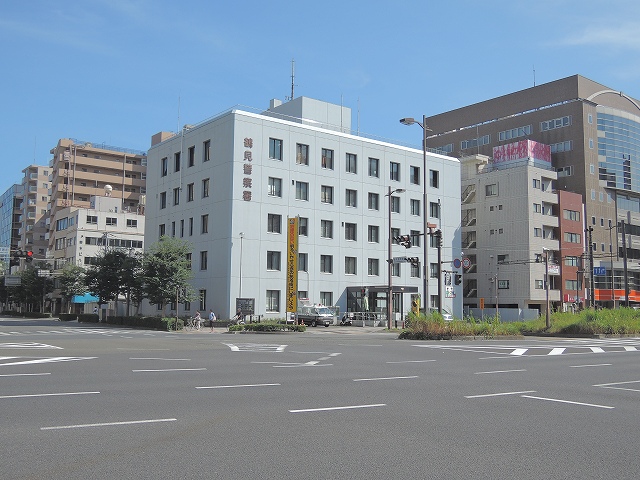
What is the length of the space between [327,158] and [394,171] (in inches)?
321

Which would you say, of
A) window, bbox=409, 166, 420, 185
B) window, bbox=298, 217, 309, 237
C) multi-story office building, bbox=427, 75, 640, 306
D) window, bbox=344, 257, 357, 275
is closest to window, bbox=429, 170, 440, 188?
window, bbox=409, 166, 420, 185

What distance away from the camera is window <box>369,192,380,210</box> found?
207 feet

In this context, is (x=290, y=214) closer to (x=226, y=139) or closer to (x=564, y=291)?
(x=226, y=139)

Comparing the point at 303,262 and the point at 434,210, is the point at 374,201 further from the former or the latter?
the point at 303,262

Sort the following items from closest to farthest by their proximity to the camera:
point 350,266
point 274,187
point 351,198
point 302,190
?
point 274,187
point 302,190
point 350,266
point 351,198

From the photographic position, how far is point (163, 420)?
833cm

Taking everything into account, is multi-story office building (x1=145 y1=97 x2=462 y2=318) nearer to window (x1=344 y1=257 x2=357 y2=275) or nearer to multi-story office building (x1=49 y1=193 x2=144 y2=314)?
window (x1=344 y1=257 x2=357 y2=275)

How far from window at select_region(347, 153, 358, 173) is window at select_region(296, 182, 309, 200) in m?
5.33

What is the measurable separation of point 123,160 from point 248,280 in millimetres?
62590

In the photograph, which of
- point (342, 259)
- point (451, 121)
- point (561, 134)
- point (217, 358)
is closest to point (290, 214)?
point (342, 259)

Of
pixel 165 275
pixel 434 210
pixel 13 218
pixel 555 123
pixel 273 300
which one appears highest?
pixel 555 123

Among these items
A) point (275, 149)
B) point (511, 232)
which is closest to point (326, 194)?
point (275, 149)

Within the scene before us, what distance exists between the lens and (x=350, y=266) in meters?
61.0

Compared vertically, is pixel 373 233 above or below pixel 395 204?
below
